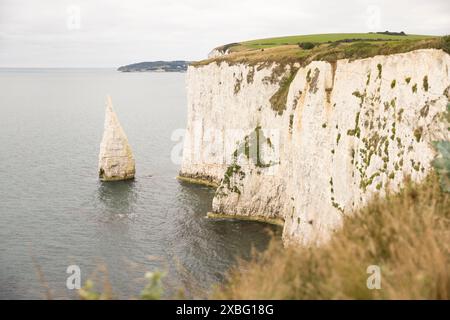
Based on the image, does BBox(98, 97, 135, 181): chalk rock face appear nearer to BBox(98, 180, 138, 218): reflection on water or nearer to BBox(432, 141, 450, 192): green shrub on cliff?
BBox(98, 180, 138, 218): reflection on water

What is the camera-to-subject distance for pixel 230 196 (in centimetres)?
4797

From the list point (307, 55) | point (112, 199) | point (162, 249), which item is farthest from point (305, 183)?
point (112, 199)

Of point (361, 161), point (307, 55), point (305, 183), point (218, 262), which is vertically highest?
point (307, 55)

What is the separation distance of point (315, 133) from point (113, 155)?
35.1m

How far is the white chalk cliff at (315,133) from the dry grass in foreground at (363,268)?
85 centimetres

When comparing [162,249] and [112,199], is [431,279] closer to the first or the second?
[162,249]

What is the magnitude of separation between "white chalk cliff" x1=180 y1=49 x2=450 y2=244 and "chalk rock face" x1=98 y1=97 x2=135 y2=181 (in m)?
8.04

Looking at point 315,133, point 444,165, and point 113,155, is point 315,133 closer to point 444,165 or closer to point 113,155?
point 444,165

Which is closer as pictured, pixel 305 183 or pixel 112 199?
pixel 305 183

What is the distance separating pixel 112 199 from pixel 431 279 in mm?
50039

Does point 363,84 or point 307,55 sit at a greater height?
point 307,55

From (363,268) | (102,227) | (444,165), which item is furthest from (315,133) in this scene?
(363,268)

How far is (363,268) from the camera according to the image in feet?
23.9
